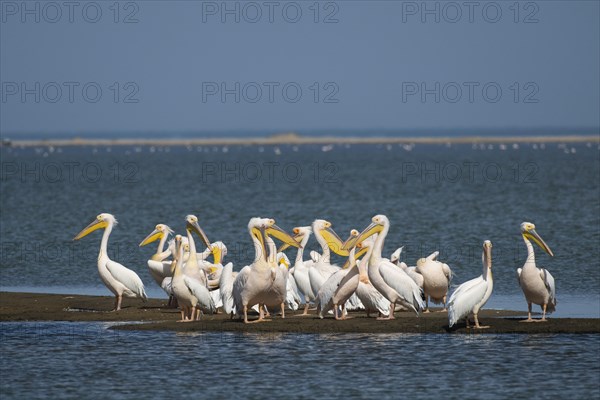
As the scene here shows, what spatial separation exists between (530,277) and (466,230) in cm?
1516

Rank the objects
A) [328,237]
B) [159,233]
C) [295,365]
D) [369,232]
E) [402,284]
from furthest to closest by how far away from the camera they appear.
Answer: [159,233]
[328,237]
[369,232]
[402,284]
[295,365]

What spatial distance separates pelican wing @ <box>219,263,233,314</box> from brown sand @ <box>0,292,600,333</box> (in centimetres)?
17

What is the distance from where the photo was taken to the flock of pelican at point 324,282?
1321cm

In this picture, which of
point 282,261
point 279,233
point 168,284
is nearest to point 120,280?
point 168,284

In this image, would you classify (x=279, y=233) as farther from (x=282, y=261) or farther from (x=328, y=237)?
(x=328, y=237)

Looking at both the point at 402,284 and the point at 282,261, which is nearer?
the point at 402,284

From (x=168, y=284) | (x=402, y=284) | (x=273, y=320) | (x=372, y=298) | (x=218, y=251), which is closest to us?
(x=402, y=284)

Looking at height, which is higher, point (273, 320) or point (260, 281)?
point (260, 281)

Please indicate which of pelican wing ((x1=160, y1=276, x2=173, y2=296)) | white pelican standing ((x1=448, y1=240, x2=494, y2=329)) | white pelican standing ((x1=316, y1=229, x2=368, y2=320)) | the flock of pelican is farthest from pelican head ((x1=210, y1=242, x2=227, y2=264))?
white pelican standing ((x1=448, y1=240, x2=494, y2=329))

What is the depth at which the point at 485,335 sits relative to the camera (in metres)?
13.0

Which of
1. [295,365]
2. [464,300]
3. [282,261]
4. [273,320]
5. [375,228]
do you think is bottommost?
[295,365]

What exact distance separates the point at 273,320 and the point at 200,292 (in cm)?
90

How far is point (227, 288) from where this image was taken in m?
14.2

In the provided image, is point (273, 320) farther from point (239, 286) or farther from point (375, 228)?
point (375, 228)
